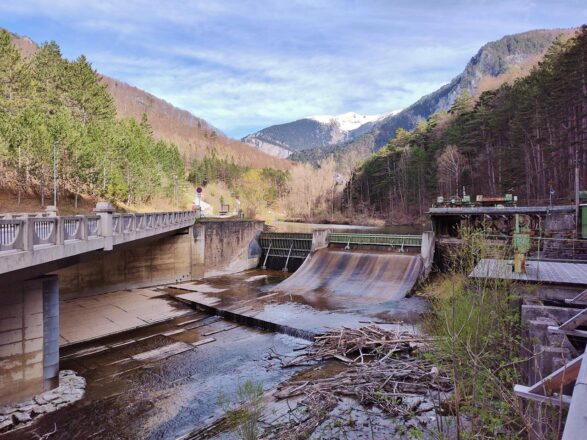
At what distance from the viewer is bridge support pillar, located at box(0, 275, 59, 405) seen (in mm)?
10883

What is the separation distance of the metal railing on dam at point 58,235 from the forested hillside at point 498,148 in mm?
31845

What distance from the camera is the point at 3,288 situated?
1086cm

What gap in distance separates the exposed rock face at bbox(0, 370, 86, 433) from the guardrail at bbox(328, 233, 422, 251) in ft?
65.9

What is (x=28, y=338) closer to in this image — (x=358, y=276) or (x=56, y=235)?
(x=56, y=235)

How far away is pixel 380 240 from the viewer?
28.2 m

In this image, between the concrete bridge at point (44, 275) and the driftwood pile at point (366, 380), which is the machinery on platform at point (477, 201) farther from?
the concrete bridge at point (44, 275)

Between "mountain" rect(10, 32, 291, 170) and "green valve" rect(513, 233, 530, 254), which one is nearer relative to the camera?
"green valve" rect(513, 233, 530, 254)

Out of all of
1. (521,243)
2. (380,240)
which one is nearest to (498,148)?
(380,240)

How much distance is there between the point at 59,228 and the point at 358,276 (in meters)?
18.2

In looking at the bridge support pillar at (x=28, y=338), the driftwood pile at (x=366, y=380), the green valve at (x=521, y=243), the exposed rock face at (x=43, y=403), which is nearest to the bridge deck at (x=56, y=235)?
the bridge support pillar at (x=28, y=338)

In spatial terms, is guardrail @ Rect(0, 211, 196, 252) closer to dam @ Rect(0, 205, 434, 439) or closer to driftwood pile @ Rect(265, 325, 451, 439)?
dam @ Rect(0, 205, 434, 439)

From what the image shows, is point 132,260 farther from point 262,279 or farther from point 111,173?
point 111,173

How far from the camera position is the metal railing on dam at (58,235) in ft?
28.2

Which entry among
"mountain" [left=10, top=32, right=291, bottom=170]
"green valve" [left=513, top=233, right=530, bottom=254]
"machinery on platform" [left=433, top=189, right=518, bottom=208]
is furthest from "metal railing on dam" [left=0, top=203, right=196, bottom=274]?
"mountain" [left=10, top=32, right=291, bottom=170]
